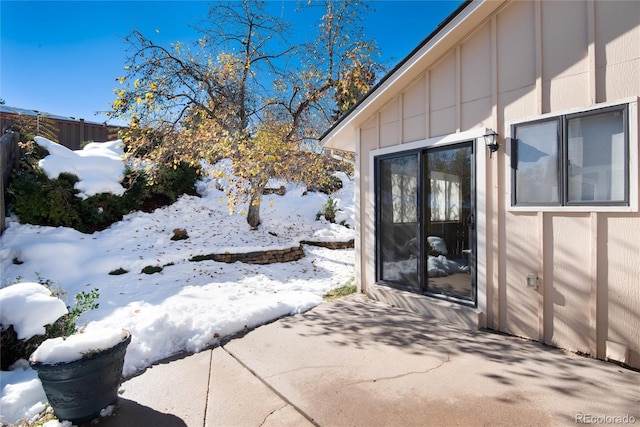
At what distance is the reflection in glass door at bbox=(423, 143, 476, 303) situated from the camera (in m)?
3.88

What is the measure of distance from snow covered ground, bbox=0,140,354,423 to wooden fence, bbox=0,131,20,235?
416 millimetres

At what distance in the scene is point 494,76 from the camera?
11.7 feet

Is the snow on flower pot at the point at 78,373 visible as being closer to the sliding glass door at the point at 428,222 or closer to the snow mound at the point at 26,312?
the snow mound at the point at 26,312

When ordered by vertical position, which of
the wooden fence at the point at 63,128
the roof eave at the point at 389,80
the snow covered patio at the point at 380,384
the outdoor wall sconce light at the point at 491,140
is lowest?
the snow covered patio at the point at 380,384

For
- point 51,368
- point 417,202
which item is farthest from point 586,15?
point 51,368

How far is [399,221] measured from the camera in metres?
4.66

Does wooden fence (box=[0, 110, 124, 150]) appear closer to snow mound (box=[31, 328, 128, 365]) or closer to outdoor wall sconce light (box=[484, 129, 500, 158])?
snow mound (box=[31, 328, 128, 365])

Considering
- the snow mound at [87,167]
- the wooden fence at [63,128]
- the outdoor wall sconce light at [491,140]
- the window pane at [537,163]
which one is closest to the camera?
the window pane at [537,163]

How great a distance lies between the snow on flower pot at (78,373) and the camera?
2072 millimetres

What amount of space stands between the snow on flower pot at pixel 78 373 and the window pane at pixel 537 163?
13.8 feet

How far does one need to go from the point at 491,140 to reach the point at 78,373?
442 cm

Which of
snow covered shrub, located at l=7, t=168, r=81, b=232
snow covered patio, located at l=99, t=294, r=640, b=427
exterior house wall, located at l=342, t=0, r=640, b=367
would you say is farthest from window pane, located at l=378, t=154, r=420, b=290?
snow covered shrub, located at l=7, t=168, r=81, b=232

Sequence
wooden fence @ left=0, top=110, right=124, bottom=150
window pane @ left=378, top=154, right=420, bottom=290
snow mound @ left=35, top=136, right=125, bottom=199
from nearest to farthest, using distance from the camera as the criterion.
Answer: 1. window pane @ left=378, top=154, right=420, bottom=290
2. snow mound @ left=35, top=136, right=125, bottom=199
3. wooden fence @ left=0, top=110, right=124, bottom=150

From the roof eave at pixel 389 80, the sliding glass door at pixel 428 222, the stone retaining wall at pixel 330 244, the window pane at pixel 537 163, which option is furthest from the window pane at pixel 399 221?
the stone retaining wall at pixel 330 244
